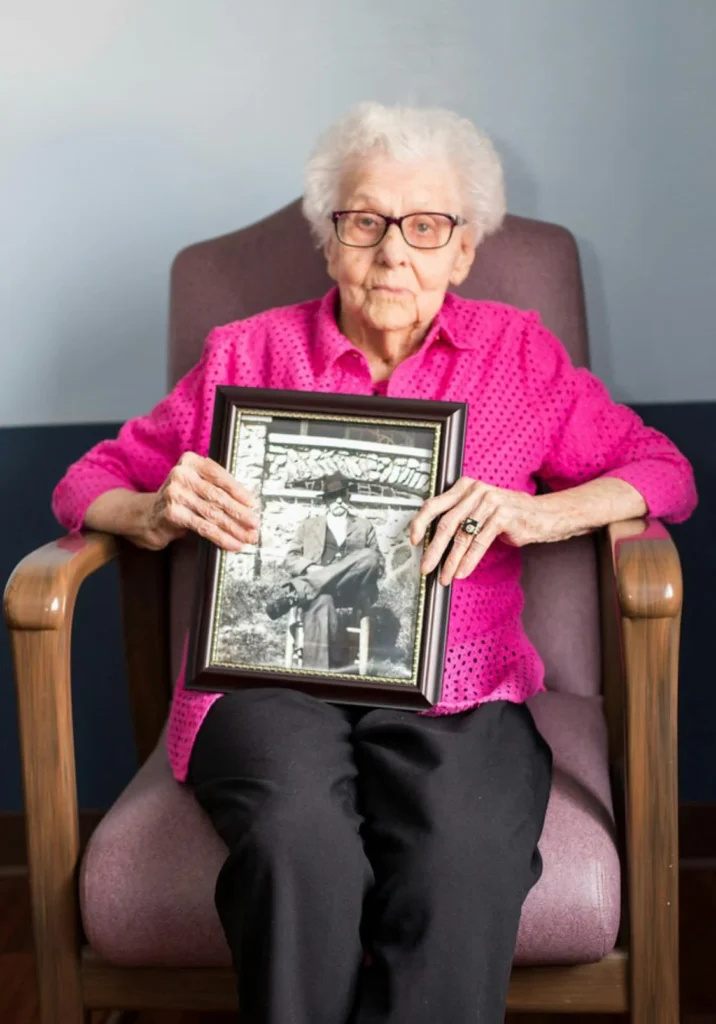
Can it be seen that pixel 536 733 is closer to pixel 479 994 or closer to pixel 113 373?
pixel 479 994

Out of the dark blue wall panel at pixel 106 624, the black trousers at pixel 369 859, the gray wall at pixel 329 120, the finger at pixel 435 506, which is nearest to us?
the black trousers at pixel 369 859

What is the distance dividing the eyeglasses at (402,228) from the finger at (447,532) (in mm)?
402

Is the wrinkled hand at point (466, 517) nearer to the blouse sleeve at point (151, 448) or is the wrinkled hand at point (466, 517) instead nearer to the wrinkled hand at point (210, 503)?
the wrinkled hand at point (210, 503)

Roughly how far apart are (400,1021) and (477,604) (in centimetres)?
60

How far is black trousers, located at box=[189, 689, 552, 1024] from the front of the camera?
1261mm

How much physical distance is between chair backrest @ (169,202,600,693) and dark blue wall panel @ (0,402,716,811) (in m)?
0.36

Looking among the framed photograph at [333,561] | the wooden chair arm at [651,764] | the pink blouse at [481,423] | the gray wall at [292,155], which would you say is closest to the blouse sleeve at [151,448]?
the pink blouse at [481,423]

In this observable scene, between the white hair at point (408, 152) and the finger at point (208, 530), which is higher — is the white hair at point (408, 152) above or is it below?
above

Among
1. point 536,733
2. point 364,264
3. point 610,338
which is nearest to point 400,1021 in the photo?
point 536,733

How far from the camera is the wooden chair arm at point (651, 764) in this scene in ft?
4.40

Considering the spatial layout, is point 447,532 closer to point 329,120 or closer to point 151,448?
point 151,448

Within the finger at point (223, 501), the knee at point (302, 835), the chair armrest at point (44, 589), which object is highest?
the finger at point (223, 501)

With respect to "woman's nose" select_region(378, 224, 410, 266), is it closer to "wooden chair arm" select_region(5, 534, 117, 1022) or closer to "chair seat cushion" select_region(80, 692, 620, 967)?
"wooden chair arm" select_region(5, 534, 117, 1022)

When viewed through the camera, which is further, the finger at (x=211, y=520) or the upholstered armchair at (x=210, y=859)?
the finger at (x=211, y=520)
